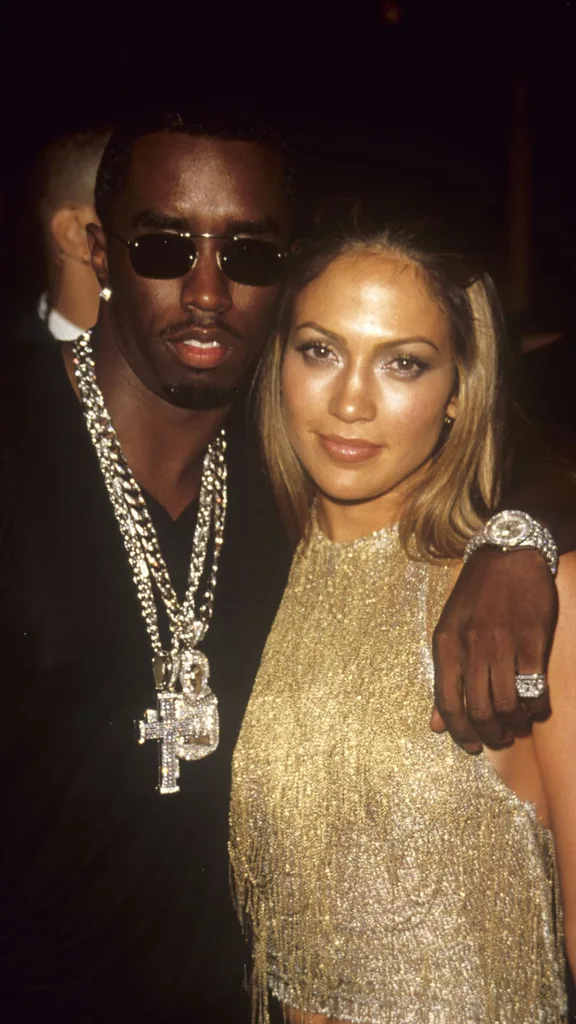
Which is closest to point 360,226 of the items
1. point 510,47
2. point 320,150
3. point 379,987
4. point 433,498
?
point 320,150

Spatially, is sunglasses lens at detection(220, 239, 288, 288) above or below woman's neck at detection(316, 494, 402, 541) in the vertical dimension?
above

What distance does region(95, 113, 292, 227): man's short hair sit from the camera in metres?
1.16

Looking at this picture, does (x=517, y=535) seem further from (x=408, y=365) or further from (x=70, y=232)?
(x=70, y=232)

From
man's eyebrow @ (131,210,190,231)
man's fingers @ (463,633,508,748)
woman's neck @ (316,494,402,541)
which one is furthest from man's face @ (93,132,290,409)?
man's fingers @ (463,633,508,748)

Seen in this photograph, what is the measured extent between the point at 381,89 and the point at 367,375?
544 mm

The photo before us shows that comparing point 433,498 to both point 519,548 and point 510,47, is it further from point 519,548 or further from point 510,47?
point 510,47

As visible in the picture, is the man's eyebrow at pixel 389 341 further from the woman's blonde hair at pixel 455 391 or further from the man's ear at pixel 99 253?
the man's ear at pixel 99 253

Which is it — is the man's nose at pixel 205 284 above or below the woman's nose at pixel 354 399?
above

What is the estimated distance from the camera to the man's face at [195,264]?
1.15 meters

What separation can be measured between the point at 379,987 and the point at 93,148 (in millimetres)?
1226

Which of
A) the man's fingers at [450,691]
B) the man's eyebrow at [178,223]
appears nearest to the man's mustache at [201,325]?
the man's eyebrow at [178,223]

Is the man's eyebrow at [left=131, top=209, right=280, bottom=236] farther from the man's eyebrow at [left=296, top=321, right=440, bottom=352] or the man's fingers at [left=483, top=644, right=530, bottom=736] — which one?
the man's fingers at [left=483, top=644, right=530, bottom=736]

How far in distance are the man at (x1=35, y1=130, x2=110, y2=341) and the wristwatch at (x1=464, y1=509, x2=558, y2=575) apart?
0.65 m

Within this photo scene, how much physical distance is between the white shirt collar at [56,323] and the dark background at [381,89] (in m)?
0.04
